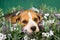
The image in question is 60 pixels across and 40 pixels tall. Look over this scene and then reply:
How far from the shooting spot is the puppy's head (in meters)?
0.97

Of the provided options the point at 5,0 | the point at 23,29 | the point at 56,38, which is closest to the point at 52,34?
the point at 56,38

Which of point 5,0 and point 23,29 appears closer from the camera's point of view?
point 23,29

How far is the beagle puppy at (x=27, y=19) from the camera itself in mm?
970

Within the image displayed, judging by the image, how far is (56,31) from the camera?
0.99m

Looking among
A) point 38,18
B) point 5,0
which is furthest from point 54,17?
point 5,0

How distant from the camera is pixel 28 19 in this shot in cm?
102

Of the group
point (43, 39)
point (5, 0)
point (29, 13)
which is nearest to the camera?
point (43, 39)

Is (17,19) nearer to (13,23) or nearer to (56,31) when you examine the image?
(13,23)

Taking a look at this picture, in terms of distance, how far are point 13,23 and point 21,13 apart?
0.07 meters

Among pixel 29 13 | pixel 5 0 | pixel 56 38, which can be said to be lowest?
pixel 56 38

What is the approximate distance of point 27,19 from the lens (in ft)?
3.35

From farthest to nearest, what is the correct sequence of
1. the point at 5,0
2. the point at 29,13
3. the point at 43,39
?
1. the point at 5,0
2. the point at 29,13
3. the point at 43,39

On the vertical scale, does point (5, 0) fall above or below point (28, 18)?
above

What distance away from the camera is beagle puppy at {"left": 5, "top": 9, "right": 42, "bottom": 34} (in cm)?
97
